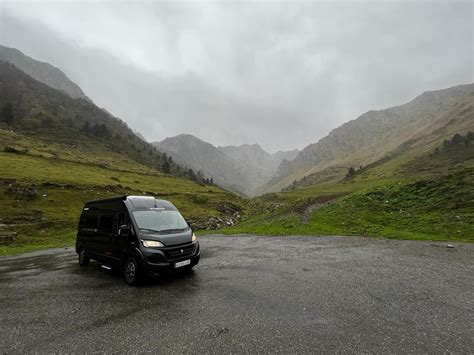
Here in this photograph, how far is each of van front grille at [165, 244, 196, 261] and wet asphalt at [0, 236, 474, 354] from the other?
102 centimetres

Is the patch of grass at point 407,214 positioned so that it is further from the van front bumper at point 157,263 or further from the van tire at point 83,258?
the van tire at point 83,258

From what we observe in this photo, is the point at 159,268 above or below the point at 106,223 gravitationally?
below

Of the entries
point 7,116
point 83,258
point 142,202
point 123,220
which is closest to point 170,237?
point 123,220

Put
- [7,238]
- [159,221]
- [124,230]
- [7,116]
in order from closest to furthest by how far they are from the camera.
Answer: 1. [124,230]
2. [159,221]
3. [7,238]
4. [7,116]

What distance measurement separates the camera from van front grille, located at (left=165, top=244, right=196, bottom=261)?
35.1 feet

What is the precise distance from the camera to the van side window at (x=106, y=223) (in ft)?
41.1

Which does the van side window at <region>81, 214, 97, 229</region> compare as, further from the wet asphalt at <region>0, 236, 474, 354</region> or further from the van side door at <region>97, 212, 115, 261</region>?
the wet asphalt at <region>0, 236, 474, 354</region>

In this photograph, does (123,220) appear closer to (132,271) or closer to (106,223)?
(106,223)

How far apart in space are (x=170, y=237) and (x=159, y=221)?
51.4 inches

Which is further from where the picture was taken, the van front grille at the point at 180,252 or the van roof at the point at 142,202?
the van roof at the point at 142,202

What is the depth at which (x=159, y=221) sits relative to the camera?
39.4ft

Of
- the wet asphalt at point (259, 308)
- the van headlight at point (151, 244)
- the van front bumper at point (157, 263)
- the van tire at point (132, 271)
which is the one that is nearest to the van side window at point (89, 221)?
the wet asphalt at point (259, 308)

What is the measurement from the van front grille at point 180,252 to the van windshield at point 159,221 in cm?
106

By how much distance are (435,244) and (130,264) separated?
16.7 m
